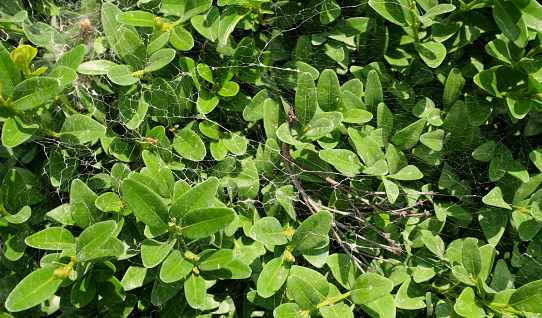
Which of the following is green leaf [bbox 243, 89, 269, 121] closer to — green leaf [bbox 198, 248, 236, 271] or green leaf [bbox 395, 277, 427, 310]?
green leaf [bbox 198, 248, 236, 271]

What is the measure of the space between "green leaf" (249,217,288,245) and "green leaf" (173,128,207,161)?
383mm

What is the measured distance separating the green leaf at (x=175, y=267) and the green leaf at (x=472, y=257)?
1076 mm

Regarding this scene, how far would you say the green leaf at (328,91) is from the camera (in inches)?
63.5

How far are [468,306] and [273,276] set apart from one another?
75 cm

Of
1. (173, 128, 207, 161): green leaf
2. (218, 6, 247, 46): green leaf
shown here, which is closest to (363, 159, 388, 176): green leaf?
(173, 128, 207, 161): green leaf

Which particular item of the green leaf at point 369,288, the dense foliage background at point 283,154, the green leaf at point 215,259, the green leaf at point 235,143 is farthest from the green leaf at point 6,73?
the green leaf at point 369,288

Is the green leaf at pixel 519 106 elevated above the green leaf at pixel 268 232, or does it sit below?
above

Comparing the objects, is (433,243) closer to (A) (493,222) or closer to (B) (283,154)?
(A) (493,222)

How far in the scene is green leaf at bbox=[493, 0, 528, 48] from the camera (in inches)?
60.1

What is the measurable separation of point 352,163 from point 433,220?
0.52 meters

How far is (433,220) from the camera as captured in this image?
1.71m

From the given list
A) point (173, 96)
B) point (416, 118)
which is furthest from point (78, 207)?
point (416, 118)

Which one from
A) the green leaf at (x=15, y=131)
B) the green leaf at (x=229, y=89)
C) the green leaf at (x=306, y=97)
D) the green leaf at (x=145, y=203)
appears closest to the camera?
the green leaf at (x=145, y=203)

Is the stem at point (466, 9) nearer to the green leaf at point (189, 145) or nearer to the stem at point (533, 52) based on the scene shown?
the stem at point (533, 52)
